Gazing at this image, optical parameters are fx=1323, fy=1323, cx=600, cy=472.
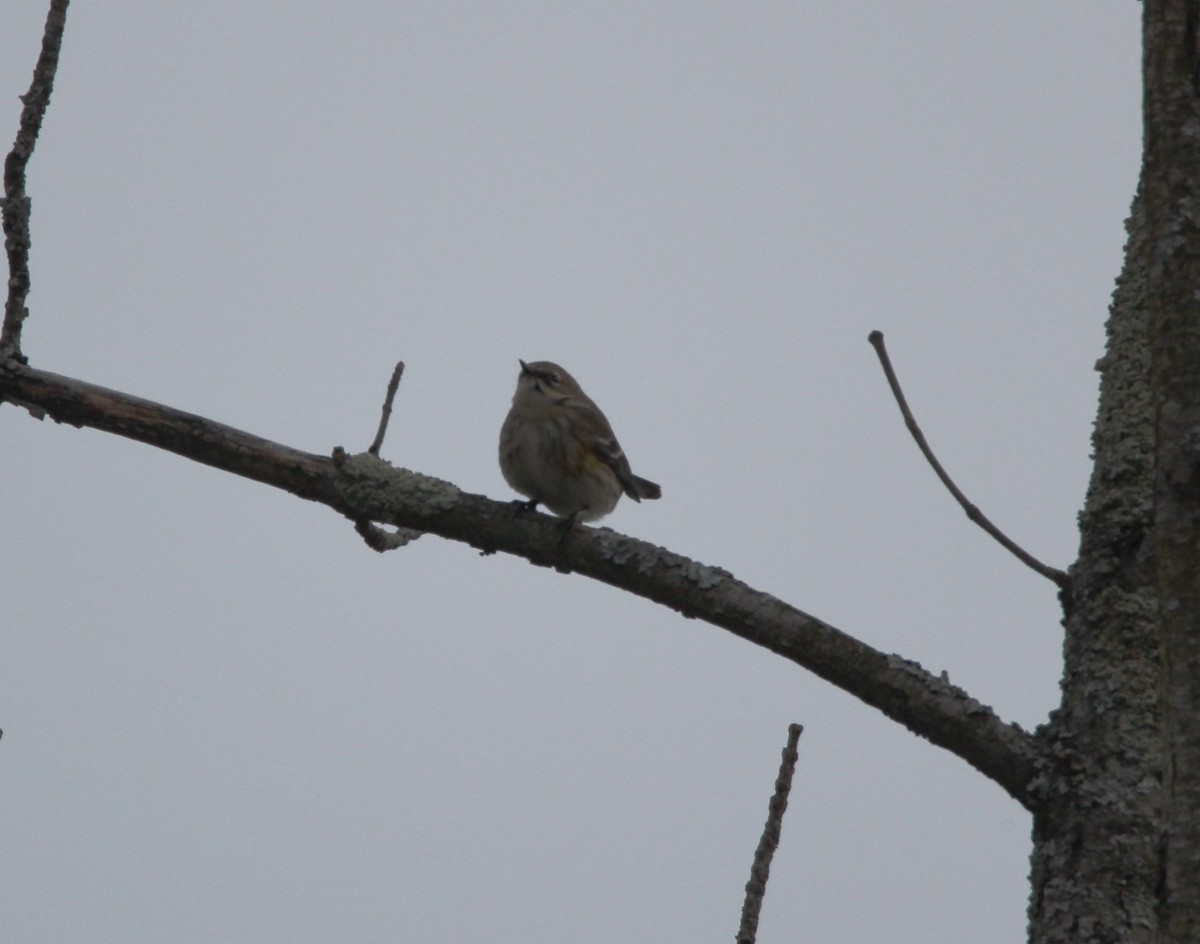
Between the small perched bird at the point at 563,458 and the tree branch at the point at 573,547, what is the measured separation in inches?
109

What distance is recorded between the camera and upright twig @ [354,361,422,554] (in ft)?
14.8

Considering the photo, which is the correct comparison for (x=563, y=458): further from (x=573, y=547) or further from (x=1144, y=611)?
(x=1144, y=611)

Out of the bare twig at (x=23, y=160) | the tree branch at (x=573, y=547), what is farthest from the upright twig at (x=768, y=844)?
the bare twig at (x=23, y=160)

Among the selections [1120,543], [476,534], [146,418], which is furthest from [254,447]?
[1120,543]

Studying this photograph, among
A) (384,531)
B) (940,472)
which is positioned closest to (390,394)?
(384,531)

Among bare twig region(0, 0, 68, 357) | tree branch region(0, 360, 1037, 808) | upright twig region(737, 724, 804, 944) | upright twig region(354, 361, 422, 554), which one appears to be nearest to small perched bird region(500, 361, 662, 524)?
upright twig region(354, 361, 422, 554)

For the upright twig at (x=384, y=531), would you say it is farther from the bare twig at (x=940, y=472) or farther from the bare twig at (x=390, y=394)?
the bare twig at (x=940, y=472)

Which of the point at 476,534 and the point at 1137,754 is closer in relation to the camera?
the point at 1137,754

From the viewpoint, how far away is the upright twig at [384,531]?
451 centimetres

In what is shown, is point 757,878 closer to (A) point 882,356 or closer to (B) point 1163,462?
(A) point 882,356

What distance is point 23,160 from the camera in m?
4.32

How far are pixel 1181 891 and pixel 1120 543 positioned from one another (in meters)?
1.75

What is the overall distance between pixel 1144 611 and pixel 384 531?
104 inches

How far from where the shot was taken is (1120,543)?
3301mm
